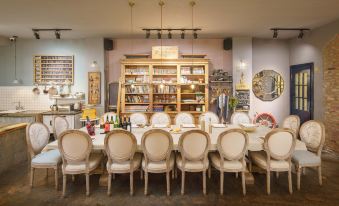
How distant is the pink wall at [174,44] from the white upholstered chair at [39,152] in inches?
133

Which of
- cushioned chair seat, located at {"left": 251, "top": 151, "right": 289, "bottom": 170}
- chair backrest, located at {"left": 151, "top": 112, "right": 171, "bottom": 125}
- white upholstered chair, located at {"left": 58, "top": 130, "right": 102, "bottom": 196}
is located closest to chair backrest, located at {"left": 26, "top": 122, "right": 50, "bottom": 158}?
white upholstered chair, located at {"left": 58, "top": 130, "right": 102, "bottom": 196}

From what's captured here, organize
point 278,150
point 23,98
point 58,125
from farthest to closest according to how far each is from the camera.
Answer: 1. point 23,98
2. point 58,125
3. point 278,150

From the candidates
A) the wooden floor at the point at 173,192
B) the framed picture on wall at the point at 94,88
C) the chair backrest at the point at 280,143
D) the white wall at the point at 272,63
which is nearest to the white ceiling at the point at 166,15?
the white wall at the point at 272,63

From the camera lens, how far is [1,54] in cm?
707

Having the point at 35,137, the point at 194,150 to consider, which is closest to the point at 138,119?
the point at 35,137

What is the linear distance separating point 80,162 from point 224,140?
1.94 meters

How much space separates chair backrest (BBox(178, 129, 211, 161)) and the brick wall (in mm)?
3596

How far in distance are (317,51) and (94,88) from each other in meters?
5.68

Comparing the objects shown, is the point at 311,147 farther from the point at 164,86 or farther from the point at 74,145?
the point at 164,86

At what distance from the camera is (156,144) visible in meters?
3.31

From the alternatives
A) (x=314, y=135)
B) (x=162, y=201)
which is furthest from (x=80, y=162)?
(x=314, y=135)

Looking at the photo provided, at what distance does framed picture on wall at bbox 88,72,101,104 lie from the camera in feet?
22.7

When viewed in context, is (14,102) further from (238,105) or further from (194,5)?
(238,105)

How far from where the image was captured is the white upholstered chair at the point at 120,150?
3264mm
